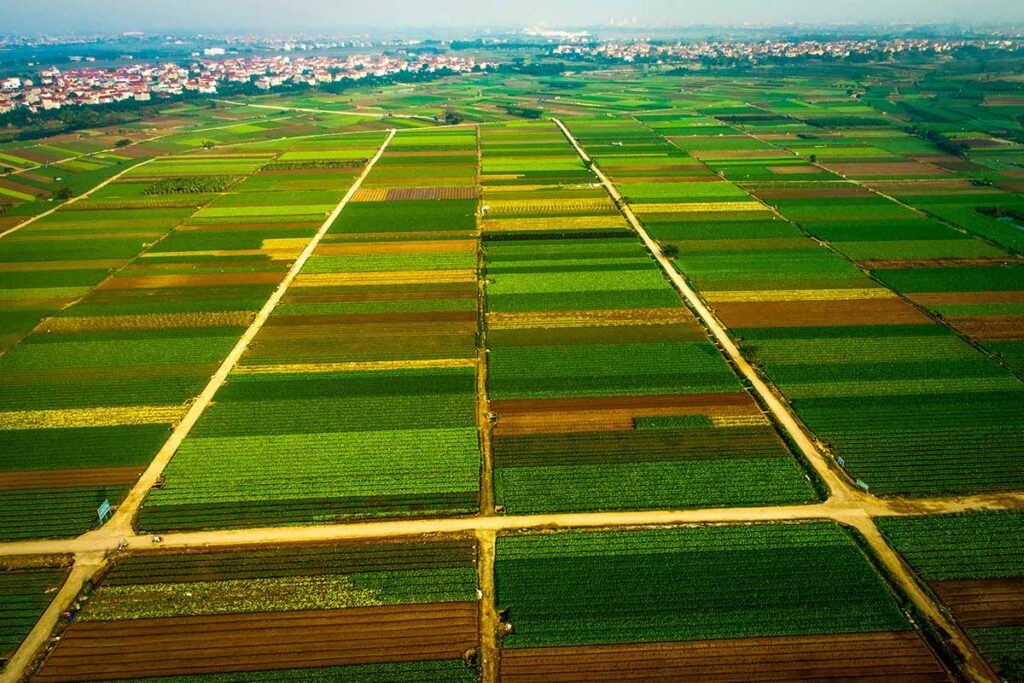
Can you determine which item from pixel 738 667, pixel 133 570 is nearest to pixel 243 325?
pixel 133 570

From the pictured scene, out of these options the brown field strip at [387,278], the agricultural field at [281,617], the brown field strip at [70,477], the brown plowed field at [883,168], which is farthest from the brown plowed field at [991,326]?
the brown field strip at [70,477]

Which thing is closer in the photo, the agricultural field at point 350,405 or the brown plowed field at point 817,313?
the agricultural field at point 350,405

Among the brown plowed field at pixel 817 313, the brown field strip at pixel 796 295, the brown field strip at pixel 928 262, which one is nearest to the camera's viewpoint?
the brown plowed field at pixel 817 313

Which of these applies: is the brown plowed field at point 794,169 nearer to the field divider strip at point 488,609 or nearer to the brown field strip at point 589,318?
the brown field strip at point 589,318

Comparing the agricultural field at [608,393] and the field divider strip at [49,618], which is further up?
the agricultural field at [608,393]

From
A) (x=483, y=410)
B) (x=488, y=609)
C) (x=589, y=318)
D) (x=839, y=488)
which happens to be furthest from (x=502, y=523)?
(x=589, y=318)

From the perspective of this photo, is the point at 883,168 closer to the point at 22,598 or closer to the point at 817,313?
the point at 817,313

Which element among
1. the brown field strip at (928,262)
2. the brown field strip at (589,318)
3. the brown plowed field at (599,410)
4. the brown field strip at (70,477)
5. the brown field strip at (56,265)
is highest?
the brown field strip at (928,262)
